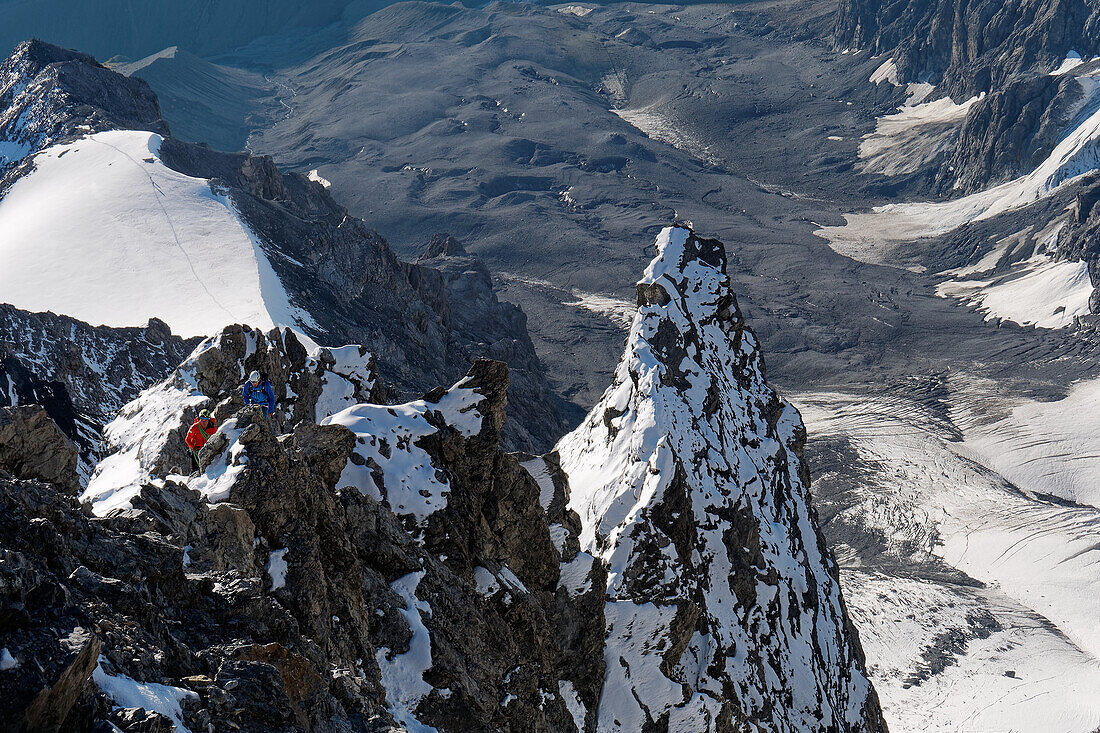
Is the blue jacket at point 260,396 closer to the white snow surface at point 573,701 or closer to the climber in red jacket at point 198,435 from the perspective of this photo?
the climber in red jacket at point 198,435

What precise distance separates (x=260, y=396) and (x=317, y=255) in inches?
2224

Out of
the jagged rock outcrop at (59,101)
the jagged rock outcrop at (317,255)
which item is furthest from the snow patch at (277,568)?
the jagged rock outcrop at (59,101)

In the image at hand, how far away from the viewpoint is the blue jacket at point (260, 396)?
21.2m

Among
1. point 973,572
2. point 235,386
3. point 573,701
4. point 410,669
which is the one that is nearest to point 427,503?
point 410,669

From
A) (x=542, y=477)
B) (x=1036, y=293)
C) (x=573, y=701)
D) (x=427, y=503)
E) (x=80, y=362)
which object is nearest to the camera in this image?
(x=427, y=503)

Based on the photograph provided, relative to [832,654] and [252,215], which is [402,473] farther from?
[252,215]

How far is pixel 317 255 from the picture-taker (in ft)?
247

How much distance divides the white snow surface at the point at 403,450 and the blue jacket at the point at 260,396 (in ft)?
6.53

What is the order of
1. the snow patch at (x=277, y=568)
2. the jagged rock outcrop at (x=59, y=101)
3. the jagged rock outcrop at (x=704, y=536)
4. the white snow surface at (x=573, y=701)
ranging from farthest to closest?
the jagged rock outcrop at (x=59, y=101), the jagged rock outcrop at (x=704, y=536), the white snow surface at (x=573, y=701), the snow patch at (x=277, y=568)

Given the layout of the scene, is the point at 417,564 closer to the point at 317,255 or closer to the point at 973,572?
the point at 317,255

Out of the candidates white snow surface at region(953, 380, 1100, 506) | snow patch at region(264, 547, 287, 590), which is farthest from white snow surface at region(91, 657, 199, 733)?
white snow surface at region(953, 380, 1100, 506)

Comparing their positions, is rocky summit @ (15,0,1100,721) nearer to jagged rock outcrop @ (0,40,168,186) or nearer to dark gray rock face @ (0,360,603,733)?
dark gray rock face @ (0,360,603,733)

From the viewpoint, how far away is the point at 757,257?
193000 mm

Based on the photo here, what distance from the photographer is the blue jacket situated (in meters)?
21.2
